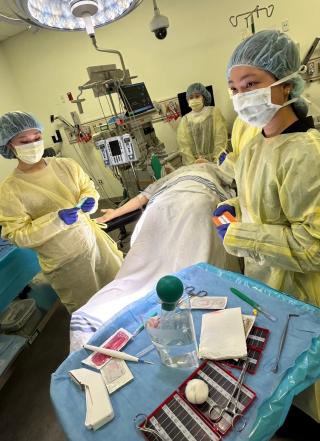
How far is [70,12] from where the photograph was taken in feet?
2.91

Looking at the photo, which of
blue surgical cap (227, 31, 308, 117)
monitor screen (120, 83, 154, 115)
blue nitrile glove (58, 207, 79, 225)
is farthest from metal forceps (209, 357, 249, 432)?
monitor screen (120, 83, 154, 115)

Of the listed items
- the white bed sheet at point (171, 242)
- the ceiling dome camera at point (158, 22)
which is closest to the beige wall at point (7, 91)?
the ceiling dome camera at point (158, 22)

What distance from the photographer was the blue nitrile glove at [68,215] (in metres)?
1.49

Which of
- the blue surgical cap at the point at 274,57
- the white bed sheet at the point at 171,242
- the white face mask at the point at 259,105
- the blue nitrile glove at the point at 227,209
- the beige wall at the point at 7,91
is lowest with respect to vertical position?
the white bed sheet at the point at 171,242

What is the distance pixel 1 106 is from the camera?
3.74 metres

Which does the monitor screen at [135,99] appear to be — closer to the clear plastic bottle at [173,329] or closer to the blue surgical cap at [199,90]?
the blue surgical cap at [199,90]

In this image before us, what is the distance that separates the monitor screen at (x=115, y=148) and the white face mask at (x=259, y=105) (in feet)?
4.18

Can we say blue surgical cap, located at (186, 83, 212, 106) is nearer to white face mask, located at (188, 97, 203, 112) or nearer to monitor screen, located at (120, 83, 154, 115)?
white face mask, located at (188, 97, 203, 112)

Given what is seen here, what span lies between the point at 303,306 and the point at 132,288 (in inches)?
29.9

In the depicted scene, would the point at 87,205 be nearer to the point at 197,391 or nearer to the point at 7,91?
the point at 197,391

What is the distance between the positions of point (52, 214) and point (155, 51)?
9.08 feet

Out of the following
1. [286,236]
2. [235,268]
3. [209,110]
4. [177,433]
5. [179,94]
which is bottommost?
[235,268]

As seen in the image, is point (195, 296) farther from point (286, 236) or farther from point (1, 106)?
point (1, 106)

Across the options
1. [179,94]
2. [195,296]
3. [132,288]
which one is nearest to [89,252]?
[132,288]
